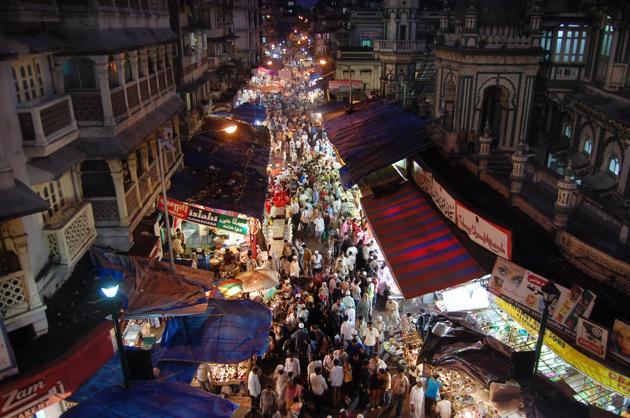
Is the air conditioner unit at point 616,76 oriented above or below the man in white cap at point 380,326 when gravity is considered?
above

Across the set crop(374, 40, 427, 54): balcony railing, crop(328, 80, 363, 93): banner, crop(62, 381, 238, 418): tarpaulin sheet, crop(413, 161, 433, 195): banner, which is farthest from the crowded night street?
crop(328, 80, 363, 93): banner

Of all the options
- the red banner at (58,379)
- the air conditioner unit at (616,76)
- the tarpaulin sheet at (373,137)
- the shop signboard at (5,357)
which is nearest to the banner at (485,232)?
the tarpaulin sheet at (373,137)

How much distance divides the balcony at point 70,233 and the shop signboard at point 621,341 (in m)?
10.9

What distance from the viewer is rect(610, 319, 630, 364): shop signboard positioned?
8328 millimetres

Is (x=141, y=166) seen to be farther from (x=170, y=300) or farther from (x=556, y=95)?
(x=556, y=95)

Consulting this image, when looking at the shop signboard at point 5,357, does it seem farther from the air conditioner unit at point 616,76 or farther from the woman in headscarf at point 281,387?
the air conditioner unit at point 616,76

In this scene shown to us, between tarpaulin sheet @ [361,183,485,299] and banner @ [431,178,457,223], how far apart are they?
0.88ft

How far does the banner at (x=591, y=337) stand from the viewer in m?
8.62

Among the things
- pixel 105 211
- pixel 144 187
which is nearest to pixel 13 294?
pixel 105 211

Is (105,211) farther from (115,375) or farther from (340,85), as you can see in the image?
(340,85)

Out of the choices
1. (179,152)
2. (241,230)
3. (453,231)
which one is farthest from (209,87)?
(453,231)

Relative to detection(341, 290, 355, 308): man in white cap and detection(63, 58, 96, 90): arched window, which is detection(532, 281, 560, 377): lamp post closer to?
detection(341, 290, 355, 308): man in white cap

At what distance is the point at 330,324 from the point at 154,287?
5688 mm

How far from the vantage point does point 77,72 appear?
1323 cm
